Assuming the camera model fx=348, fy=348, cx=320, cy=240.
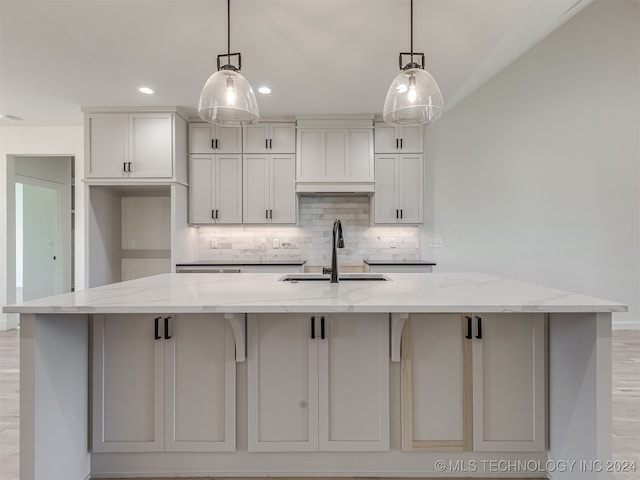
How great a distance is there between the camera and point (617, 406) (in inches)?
96.0

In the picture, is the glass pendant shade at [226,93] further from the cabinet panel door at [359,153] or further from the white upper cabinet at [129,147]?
the cabinet panel door at [359,153]

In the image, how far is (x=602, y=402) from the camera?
139 centimetres

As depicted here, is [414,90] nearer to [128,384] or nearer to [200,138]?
[128,384]

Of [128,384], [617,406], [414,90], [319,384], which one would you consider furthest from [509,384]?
[128,384]

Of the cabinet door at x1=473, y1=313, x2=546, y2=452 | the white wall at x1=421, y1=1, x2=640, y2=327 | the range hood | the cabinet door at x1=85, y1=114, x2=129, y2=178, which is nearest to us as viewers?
Answer: the cabinet door at x1=473, y1=313, x2=546, y2=452

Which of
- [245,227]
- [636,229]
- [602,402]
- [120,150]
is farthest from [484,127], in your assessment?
[120,150]

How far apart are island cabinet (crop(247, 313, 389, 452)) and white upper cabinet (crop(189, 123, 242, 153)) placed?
2.96 meters

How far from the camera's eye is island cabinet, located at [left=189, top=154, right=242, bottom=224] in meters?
4.13

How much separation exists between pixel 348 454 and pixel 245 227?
10.4 feet

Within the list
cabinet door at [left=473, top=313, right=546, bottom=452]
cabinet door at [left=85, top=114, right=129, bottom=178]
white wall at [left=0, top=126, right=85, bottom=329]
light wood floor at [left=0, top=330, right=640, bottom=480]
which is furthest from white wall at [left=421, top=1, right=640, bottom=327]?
white wall at [left=0, top=126, right=85, bottom=329]

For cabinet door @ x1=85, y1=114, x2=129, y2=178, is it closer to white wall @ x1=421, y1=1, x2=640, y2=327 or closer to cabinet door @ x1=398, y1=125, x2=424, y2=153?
cabinet door @ x1=398, y1=125, x2=424, y2=153

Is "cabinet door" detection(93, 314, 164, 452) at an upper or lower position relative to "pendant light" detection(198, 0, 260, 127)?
lower

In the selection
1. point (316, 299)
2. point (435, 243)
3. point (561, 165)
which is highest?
point (561, 165)

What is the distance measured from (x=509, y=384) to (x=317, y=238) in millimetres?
3031
